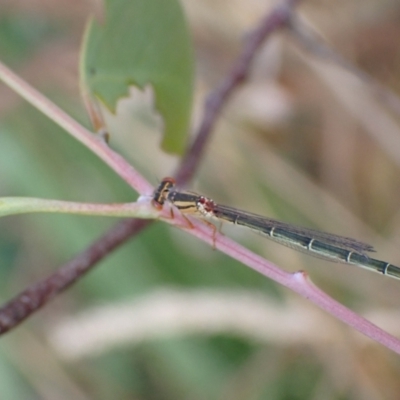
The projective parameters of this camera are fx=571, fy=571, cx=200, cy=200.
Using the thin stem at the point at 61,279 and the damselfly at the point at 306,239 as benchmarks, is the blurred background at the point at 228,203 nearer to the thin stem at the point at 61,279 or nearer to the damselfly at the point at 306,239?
the damselfly at the point at 306,239

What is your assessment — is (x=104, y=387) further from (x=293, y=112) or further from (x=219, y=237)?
(x=219, y=237)

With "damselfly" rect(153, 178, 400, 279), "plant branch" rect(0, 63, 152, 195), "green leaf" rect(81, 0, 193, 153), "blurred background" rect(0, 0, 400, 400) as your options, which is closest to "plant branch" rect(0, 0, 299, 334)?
"plant branch" rect(0, 63, 152, 195)

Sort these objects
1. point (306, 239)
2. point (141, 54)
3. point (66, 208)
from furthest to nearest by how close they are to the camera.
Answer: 1. point (306, 239)
2. point (141, 54)
3. point (66, 208)

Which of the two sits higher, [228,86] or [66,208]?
[228,86]

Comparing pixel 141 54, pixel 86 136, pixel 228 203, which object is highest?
pixel 228 203

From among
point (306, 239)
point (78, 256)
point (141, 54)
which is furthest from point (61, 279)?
point (306, 239)

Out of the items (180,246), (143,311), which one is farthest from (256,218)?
(180,246)

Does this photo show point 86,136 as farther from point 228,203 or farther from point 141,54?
point 228,203

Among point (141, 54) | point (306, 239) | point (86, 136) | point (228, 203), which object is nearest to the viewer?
point (86, 136)
